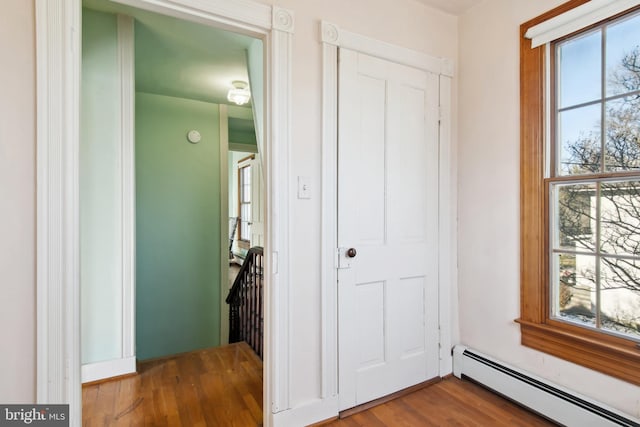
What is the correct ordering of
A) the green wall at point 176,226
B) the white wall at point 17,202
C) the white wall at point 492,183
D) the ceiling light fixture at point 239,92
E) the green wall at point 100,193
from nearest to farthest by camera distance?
the white wall at point 17,202 < the white wall at point 492,183 < the green wall at point 100,193 < the ceiling light fixture at point 239,92 < the green wall at point 176,226

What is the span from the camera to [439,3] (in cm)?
225

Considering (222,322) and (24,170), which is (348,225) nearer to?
(24,170)

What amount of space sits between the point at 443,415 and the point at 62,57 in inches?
104

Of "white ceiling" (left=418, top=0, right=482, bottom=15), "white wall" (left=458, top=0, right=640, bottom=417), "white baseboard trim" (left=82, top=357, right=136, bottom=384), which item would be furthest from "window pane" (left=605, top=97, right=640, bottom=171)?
"white baseboard trim" (left=82, top=357, right=136, bottom=384)

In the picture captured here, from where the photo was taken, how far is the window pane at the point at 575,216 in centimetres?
175

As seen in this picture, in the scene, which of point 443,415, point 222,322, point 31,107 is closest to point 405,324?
point 443,415

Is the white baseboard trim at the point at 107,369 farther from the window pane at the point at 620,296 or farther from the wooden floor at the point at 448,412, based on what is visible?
the window pane at the point at 620,296

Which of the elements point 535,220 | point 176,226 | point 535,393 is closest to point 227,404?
point 535,393

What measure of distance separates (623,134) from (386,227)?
127 cm

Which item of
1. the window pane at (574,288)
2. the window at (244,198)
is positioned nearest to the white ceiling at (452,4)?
the window pane at (574,288)

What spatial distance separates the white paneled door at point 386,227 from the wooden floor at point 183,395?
26.6 inches

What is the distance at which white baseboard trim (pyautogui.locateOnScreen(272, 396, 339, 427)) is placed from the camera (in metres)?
1.75

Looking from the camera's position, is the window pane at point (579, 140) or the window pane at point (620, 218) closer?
the window pane at point (620, 218)

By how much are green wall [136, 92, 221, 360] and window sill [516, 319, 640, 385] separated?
3.39m
